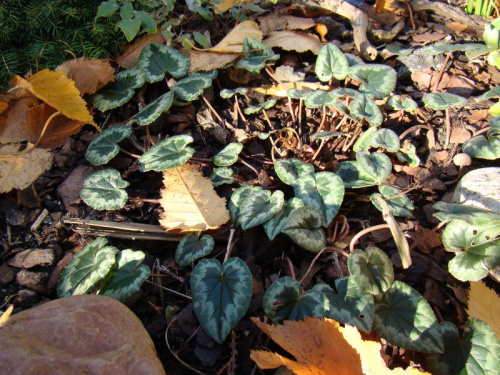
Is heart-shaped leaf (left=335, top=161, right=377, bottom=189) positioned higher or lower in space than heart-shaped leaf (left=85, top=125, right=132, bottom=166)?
lower

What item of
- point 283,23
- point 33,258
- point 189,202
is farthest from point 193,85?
point 33,258

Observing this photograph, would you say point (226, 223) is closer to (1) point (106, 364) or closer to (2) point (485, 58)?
(1) point (106, 364)

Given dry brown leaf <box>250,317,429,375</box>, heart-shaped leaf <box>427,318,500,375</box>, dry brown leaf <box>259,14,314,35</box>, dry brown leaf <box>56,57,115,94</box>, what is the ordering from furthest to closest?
dry brown leaf <box>259,14,314,35</box>, dry brown leaf <box>56,57,115,94</box>, heart-shaped leaf <box>427,318,500,375</box>, dry brown leaf <box>250,317,429,375</box>

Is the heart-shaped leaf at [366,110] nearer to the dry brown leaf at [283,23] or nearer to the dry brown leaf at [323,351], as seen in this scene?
the dry brown leaf at [283,23]

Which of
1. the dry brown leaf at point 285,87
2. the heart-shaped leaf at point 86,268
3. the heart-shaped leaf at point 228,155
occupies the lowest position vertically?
the heart-shaped leaf at point 86,268

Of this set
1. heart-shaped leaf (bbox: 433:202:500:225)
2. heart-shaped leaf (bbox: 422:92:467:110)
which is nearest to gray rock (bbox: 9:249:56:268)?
heart-shaped leaf (bbox: 433:202:500:225)

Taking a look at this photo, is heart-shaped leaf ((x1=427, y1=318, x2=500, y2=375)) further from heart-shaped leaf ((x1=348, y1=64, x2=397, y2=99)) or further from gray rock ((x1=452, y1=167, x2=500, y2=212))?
heart-shaped leaf ((x1=348, y1=64, x2=397, y2=99))

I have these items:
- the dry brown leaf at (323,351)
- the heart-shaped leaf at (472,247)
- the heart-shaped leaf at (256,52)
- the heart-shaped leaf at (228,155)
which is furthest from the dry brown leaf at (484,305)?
the heart-shaped leaf at (256,52)

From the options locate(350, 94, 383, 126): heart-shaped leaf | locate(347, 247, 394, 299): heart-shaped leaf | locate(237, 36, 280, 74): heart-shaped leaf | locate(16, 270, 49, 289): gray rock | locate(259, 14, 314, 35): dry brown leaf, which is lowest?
locate(16, 270, 49, 289): gray rock
